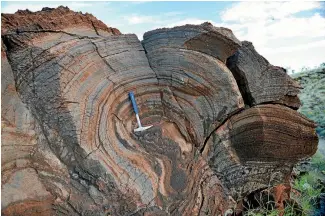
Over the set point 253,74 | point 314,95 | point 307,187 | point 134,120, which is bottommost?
point 307,187

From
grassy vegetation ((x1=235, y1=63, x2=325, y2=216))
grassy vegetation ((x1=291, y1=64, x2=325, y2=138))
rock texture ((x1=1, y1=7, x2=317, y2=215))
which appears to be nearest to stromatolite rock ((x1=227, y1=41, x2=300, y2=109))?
rock texture ((x1=1, y1=7, x2=317, y2=215))

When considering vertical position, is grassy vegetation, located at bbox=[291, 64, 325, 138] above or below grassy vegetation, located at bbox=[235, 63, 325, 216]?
above

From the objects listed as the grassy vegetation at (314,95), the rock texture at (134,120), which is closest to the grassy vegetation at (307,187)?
the grassy vegetation at (314,95)

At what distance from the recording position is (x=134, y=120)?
312 centimetres

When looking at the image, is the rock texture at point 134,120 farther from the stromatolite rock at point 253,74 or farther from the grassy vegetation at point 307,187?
the grassy vegetation at point 307,187

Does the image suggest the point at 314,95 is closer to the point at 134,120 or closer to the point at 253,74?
the point at 253,74

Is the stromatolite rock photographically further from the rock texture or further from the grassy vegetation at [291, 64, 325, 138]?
the grassy vegetation at [291, 64, 325, 138]

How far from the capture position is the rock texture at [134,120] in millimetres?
2807

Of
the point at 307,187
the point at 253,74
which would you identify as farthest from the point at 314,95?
the point at 253,74

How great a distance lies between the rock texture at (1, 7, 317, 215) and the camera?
2.81 meters

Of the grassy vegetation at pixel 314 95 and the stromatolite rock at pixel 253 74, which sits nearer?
the stromatolite rock at pixel 253 74

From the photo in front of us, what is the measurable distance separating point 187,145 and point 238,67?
2.36 ft

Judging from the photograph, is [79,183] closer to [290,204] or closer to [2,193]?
[2,193]

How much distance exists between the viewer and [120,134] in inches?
118
